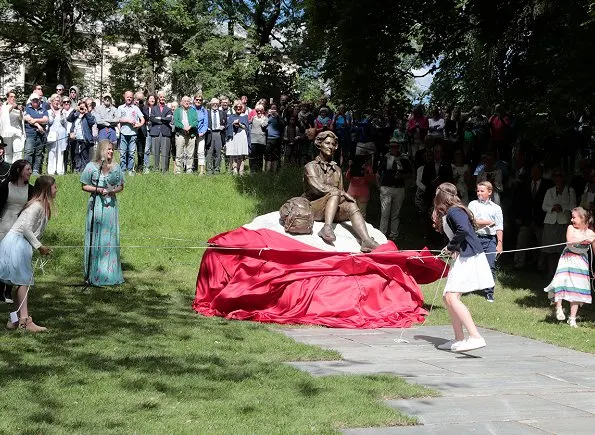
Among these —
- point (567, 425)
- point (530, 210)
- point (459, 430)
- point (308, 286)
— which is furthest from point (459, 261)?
point (530, 210)

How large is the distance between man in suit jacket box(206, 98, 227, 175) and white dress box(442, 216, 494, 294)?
13.3 meters

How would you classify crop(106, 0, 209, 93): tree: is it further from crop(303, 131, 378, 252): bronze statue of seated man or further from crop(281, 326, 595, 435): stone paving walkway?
crop(281, 326, 595, 435): stone paving walkway

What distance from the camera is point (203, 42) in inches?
1817

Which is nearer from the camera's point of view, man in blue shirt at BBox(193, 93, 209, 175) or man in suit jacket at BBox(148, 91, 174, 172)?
man in suit jacket at BBox(148, 91, 174, 172)

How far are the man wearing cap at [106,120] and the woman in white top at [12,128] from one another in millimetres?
1916

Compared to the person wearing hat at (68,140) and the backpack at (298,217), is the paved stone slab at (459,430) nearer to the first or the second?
the backpack at (298,217)

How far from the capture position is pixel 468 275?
10.5 meters

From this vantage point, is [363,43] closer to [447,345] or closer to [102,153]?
[102,153]

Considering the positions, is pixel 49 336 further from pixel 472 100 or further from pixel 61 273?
pixel 472 100

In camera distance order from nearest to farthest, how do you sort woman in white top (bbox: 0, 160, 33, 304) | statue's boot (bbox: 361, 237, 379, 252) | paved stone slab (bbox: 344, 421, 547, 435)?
paved stone slab (bbox: 344, 421, 547, 435) < woman in white top (bbox: 0, 160, 33, 304) < statue's boot (bbox: 361, 237, 379, 252)

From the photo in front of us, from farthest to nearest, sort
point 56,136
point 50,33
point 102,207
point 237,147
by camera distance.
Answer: point 50,33
point 237,147
point 56,136
point 102,207

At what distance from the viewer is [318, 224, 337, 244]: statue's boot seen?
43.2ft

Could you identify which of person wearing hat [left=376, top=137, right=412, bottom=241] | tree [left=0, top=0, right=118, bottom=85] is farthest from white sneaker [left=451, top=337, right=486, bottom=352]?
tree [left=0, top=0, right=118, bottom=85]

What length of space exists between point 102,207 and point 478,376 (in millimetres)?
7286
